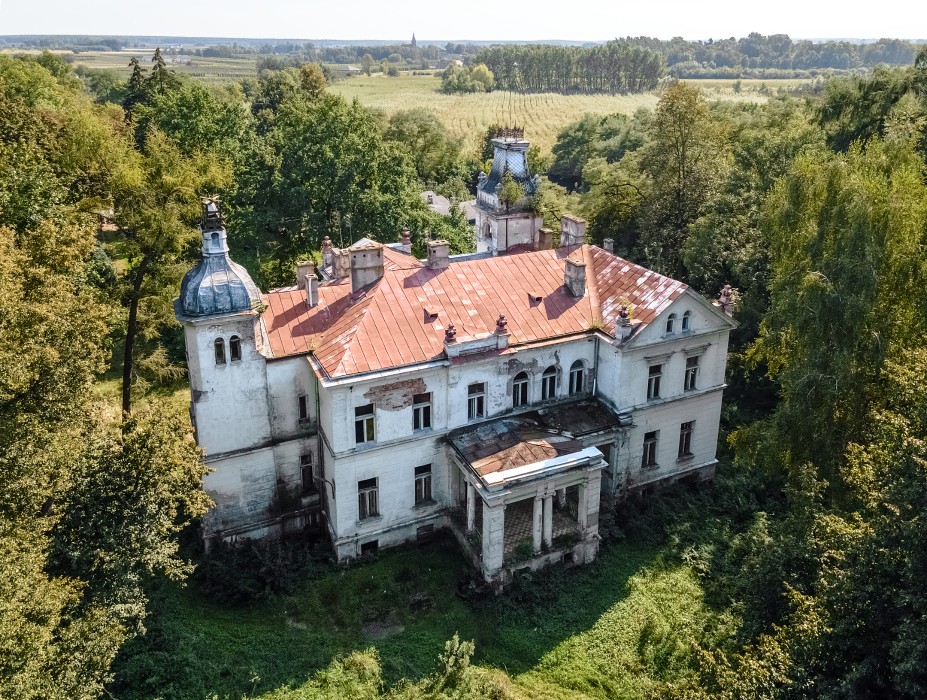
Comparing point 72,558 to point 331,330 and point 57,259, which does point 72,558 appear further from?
point 331,330

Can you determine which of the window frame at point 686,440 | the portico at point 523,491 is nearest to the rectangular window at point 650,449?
the window frame at point 686,440

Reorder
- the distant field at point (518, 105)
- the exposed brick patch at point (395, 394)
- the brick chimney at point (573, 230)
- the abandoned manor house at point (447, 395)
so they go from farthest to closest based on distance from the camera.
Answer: the distant field at point (518, 105) < the brick chimney at point (573, 230) < the exposed brick patch at point (395, 394) < the abandoned manor house at point (447, 395)

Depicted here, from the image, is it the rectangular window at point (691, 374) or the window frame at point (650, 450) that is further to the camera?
the window frame at point (650, 450)

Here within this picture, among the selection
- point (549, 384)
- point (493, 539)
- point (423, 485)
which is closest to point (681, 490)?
point (549, 384)

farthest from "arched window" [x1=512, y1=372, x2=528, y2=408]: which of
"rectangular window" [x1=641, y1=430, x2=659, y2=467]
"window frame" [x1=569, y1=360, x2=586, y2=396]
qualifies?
"rectangular window" [x1=641, y1=430, x2=659, y2=467]

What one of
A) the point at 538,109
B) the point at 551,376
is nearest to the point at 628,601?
the point at 551,376

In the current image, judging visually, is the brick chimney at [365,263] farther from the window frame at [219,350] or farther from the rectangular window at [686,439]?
the rectangular window at [686,439]

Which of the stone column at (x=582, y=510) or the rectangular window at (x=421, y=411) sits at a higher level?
the rectangular window at (x=421, y=411)
